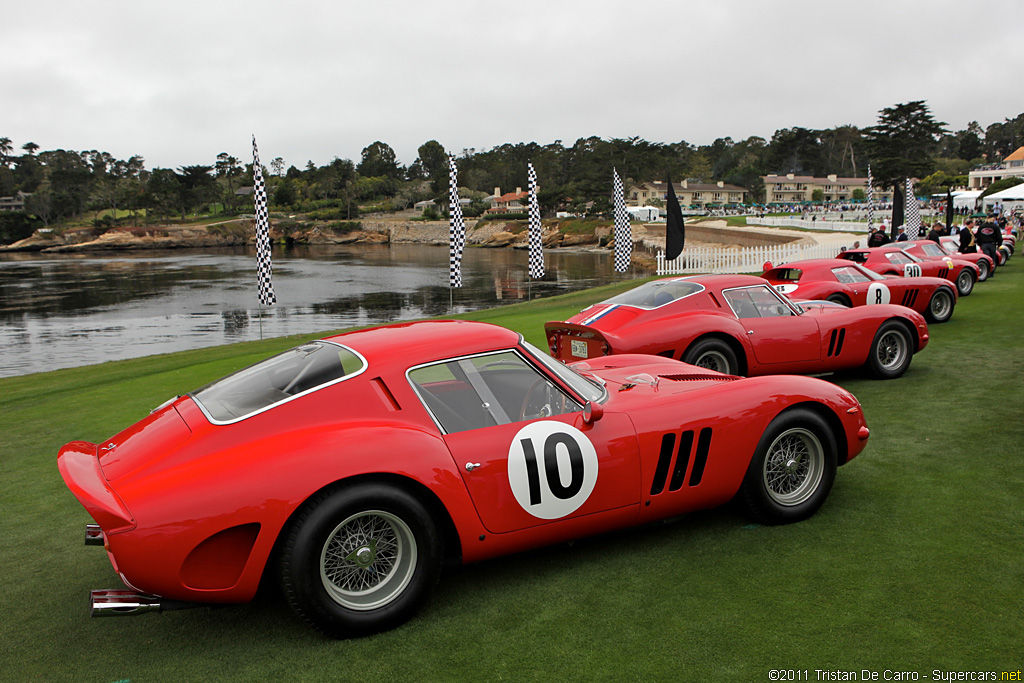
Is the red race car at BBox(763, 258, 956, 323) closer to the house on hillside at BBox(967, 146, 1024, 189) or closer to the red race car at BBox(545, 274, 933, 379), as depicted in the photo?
the red race car at BBox(545, 274, 933, 379)

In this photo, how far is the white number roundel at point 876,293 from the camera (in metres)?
11.4

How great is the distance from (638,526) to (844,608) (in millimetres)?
1165

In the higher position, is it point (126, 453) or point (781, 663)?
point (126, 453)

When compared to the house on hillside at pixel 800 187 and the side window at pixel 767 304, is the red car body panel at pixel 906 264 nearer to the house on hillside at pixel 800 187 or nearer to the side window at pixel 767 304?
the side window at pixel 767 304

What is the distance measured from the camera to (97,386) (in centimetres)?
1142

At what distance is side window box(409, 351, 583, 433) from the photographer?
149 inches

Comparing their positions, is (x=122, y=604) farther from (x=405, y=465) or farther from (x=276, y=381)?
(x=405, y=465)

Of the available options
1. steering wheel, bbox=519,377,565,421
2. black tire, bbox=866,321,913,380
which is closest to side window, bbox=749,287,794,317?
black tire, bbox=866,321,913,380

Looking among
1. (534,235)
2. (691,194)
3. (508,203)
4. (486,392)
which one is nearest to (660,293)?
(486,392)

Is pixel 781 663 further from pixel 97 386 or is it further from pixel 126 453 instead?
pixel 97 386

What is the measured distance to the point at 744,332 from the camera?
783cm

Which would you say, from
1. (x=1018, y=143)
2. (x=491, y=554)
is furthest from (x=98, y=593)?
(x=1018, y=143)

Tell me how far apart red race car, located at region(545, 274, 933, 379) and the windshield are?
10.3 feet

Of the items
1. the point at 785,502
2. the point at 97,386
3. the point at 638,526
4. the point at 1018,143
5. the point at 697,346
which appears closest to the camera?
the point at 638,526
